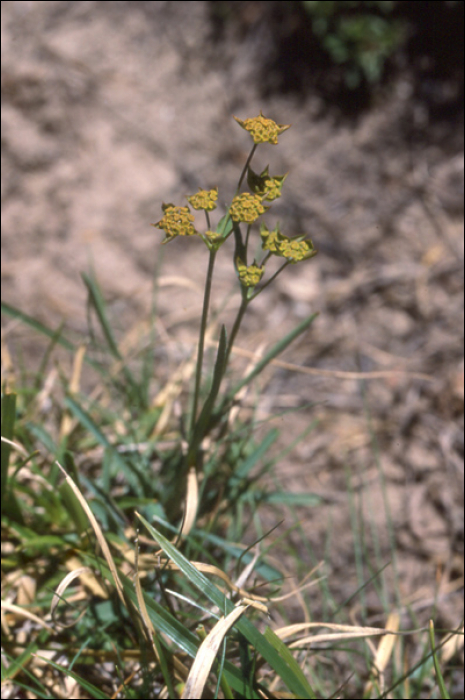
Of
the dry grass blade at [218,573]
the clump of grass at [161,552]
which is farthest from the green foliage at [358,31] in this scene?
the dry grass blade at [218,573]

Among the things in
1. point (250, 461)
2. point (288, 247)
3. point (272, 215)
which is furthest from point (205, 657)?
point (272, 215)

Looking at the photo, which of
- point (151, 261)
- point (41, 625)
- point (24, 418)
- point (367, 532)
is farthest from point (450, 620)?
point (151, 261)

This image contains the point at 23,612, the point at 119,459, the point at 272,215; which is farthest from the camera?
the point at 272,215

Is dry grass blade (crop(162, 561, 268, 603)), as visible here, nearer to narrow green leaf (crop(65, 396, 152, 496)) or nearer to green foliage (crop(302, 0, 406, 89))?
narrow green leaf (crop(65, 396, 152, 496))

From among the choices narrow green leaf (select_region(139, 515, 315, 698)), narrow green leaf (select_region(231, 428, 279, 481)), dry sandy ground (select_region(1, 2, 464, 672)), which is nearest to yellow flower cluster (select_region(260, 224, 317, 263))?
narrow green leaf (select_region(139, 515, 315, 698))

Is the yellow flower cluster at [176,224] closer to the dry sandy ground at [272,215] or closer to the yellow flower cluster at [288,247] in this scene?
the yellow flower cluster at [288,247]

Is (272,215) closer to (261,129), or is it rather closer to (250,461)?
(250,461)
